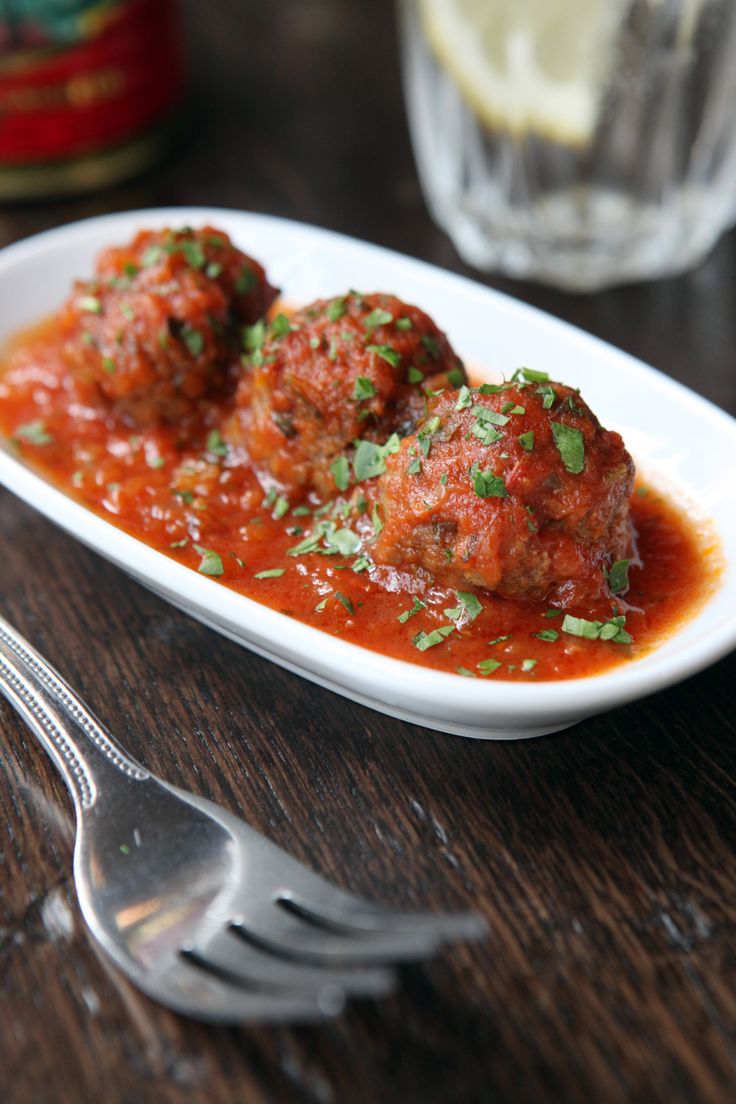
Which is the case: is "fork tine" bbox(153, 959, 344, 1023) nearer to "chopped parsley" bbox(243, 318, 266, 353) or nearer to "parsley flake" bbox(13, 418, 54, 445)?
"chopped parsley" bbox(243, 318, 266, 353)

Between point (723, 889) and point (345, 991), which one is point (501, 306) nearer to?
point (723, 889)

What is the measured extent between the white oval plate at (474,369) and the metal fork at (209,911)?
412mm

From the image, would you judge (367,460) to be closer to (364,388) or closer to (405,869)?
(364,388)

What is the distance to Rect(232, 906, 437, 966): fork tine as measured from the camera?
202cm

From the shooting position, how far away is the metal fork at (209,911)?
80.6 inches

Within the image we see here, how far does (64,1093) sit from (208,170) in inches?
183

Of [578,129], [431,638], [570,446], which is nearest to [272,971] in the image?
[431,638]

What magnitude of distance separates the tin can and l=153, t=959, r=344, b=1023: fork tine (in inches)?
157

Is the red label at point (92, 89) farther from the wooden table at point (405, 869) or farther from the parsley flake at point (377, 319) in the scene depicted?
the parsley flake at point (377, 319)

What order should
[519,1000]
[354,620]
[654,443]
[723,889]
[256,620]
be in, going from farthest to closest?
[654,443], [354,620], [256,620], [723,889], [519,1000]

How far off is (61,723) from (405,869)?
2.93ft

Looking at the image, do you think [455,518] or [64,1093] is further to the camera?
[455,518]

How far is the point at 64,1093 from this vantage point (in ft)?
6.90

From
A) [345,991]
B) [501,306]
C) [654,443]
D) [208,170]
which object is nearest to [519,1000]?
[345,991]
